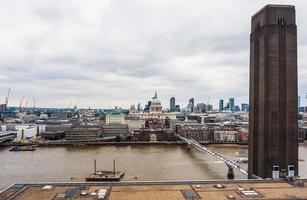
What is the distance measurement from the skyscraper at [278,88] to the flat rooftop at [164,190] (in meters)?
3.70

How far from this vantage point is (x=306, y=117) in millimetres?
103000

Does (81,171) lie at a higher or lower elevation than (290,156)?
lower

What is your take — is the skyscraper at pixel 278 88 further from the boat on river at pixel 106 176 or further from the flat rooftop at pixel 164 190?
the boat on river at pixel 106 176

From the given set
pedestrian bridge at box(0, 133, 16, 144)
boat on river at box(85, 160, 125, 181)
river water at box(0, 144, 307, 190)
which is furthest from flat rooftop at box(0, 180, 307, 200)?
pedestrian bridge at box(0, 133, 16, 144)

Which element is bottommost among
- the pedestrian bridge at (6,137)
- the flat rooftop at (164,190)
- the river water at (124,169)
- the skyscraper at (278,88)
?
the river water at (124,169)

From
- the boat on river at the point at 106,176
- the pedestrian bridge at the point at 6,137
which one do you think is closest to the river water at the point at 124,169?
the boat on river at the point at 106,176

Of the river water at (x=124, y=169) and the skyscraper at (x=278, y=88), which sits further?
the river water at (x=124, y=169)

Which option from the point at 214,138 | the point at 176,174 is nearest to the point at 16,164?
the point at 176,174

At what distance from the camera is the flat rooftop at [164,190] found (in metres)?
17.1

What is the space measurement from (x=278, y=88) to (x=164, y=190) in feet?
34.6

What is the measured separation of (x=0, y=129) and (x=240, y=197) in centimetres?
7438

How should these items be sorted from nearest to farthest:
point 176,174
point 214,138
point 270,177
Result: point 270,177
point 176,174
point 214,138

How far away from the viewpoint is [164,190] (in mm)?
18359

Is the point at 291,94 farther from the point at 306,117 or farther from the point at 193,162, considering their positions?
the point at 306,117
